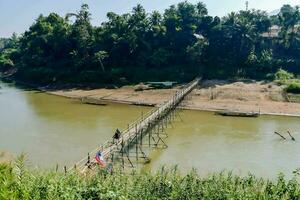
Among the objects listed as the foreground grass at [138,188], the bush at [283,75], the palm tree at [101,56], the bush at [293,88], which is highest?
the palm tree at [101,56]

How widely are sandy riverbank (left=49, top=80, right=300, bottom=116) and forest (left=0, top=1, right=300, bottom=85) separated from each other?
4936 mm

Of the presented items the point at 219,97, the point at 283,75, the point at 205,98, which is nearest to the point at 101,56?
the point at 205,98

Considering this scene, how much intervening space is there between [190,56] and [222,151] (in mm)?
33949

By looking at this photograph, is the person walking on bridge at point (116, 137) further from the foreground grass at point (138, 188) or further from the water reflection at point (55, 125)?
the foreground grass at point (138, 188)

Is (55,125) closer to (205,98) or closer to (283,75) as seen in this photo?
(205,98)

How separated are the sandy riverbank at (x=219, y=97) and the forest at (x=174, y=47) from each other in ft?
16.2

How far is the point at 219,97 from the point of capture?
168 feet

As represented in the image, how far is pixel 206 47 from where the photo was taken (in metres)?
66.0

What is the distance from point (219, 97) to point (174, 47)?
1884 cm

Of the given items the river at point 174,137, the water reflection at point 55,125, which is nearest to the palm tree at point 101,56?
the water reflection at point 55,125

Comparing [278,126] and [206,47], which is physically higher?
[206,47]

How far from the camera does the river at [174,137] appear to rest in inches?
1107

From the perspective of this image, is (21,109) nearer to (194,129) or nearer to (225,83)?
(194,129)

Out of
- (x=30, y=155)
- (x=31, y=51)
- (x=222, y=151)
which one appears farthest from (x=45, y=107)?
(x=31, y=51)
